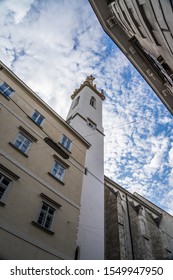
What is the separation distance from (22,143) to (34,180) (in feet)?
7.76

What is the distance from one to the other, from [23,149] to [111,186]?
15.0 m

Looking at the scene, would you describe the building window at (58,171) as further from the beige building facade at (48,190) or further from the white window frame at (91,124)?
the white window frame at (91,124)

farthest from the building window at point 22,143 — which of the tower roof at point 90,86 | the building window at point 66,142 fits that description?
the tower roof at point 90,86

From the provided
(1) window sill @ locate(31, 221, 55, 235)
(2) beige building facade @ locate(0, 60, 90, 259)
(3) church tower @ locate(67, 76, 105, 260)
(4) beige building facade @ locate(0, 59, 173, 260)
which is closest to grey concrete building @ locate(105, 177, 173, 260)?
(4) beige building facade @ locate(0, 59, 173, 260)

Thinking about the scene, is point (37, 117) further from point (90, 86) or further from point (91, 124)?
point (90, 86)

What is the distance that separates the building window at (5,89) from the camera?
1193 centimetres

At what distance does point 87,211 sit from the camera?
41.2 ft

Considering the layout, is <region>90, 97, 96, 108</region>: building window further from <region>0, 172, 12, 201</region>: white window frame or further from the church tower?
<region>0, 172, 12, 201</region>: white window frame

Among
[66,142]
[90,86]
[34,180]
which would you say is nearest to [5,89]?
[66,142]

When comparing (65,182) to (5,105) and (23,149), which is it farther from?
(5,105)

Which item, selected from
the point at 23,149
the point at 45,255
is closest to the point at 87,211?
the point at 45,255

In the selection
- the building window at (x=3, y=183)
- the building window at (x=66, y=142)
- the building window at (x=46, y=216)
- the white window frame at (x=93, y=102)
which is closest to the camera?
the building window at (x=3, y=183)

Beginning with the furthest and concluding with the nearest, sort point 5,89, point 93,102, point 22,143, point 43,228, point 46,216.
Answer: point 93,102 → point 5,89 → point 22,143 → point 46,216 → point 43,228

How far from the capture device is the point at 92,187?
14.4 meters
